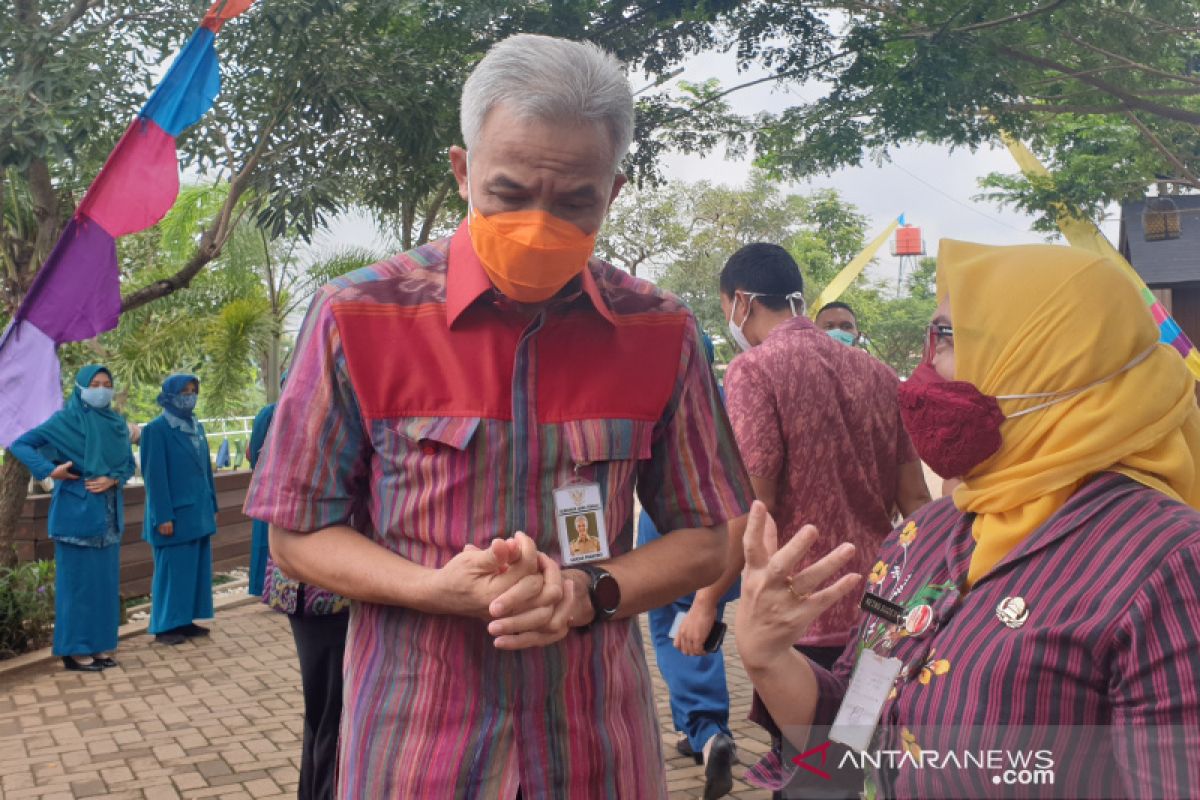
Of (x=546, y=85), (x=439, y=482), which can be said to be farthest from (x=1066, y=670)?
(x=546, y=85)

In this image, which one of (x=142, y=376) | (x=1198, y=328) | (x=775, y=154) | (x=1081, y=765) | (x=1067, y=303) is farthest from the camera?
(x=1198, y=328)

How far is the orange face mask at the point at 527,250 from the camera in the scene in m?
2.03

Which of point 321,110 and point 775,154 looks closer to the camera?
point 321,110

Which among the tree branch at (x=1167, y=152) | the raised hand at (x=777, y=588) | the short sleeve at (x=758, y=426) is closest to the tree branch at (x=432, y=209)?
the tree branch at (x=1167, y=152)

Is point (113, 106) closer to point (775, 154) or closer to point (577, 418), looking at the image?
point (775, 154)

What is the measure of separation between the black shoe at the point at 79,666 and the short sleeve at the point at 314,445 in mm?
6909

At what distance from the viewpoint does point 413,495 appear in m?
1.97

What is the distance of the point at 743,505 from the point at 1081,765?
0.72 metres

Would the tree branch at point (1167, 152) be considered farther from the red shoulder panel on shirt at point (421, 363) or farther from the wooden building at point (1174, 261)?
the red shoulder panel on shirt at point (421, 363)

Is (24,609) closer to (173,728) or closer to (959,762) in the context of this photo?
(173,728)

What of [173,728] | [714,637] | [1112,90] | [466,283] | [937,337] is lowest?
[173,728]

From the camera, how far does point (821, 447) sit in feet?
12.4

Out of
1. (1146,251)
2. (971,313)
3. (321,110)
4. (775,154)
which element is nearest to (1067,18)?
(775,154)

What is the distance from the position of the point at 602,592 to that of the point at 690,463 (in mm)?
340
